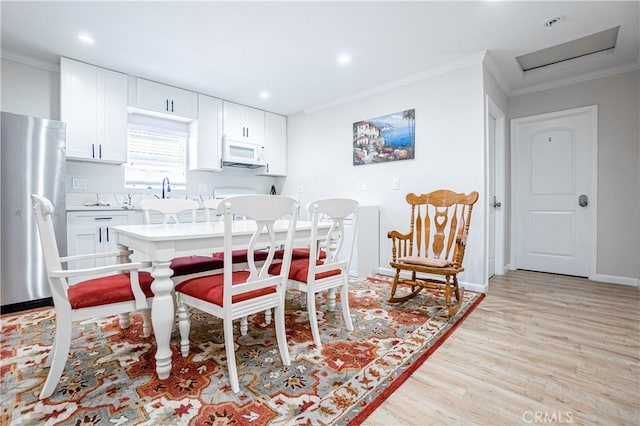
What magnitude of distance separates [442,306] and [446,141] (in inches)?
70.7

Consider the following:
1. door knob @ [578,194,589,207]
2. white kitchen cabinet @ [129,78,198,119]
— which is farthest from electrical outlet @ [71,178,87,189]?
door knob @ [578,194,589,207]

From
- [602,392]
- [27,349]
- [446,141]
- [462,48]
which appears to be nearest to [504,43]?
[462,48]

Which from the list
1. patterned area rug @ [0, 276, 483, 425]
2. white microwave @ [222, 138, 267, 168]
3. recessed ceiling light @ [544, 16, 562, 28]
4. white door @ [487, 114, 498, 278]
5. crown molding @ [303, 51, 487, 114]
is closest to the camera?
patterned area rug @ [0, 276, 483, 425]

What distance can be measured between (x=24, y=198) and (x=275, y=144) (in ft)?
10.5

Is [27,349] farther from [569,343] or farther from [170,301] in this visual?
[569,343]

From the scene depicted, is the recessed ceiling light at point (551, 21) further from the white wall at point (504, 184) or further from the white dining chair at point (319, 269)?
the white dining chair at point (319, 269)

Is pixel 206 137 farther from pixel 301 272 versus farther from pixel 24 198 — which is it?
pixel 301 272

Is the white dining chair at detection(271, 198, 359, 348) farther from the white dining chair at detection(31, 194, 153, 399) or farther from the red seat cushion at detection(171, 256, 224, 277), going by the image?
the white dining chair at detection(31, 194, 153, 399)

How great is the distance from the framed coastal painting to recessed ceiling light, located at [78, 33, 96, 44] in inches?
117

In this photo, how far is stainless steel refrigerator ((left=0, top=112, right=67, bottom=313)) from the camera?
8.28ft

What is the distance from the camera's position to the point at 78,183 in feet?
11.1

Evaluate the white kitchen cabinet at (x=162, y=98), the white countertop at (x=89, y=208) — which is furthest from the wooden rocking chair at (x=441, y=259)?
the white kitchen cabinet at (x=162, y=98)

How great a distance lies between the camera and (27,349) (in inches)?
71.8

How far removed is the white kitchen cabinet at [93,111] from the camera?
3.09m
